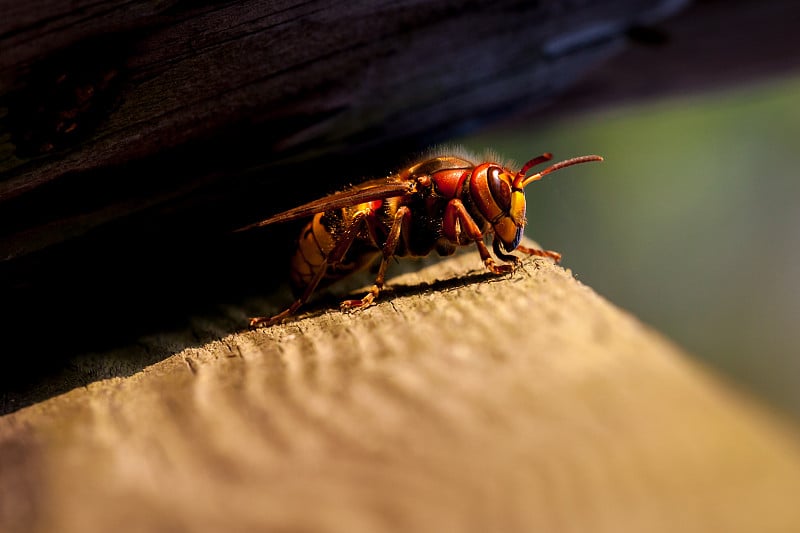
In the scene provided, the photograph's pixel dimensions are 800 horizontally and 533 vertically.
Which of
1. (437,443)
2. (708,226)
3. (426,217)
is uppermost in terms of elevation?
(437,443)

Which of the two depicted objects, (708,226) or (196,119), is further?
(708,226)

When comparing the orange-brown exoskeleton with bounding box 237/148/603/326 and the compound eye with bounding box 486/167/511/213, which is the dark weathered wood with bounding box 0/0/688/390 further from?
the compound eye with bounding box 486/167/511/213

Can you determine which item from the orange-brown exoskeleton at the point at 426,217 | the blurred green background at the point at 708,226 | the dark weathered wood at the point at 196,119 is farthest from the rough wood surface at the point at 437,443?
the blurred green background at the point at 708,226

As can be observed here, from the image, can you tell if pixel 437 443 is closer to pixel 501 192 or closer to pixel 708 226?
pixel 501 192

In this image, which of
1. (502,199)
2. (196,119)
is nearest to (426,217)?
(502,199)

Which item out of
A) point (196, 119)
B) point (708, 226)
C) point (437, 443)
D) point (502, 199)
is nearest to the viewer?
point (437, 443)

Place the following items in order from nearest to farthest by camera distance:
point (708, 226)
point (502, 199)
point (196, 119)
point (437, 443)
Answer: point (437, 443), point (196, 119), point (502, 199), point (708, 226)

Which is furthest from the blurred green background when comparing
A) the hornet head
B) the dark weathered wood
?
the dark weathered wood
